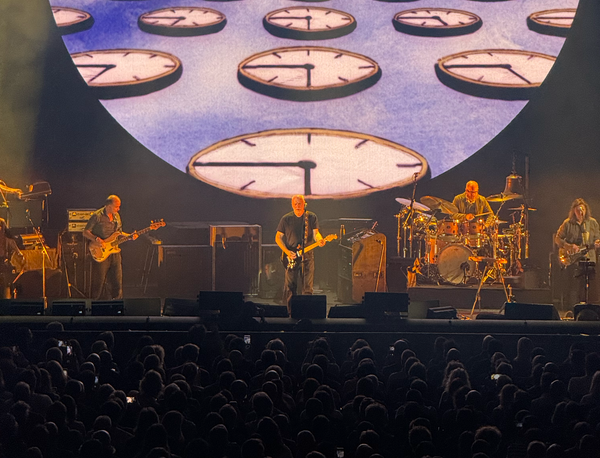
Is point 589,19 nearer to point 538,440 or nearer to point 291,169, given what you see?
point 291,169

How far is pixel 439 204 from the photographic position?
9.87m

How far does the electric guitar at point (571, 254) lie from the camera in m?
9.62

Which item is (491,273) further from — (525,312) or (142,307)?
(142,307)

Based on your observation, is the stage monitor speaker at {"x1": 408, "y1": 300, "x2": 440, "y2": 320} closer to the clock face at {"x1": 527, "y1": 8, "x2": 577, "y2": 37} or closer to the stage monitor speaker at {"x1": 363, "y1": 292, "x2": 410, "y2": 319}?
the stage monitor speaker at {"x1": 363, "y1": 292, "x2": 410, "y2": 319}

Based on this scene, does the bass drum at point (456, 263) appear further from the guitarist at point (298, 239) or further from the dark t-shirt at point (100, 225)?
the dark t-shirt at point (100, 225)

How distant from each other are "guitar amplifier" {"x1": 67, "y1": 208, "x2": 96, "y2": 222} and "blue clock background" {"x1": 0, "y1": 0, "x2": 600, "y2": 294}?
69 cm

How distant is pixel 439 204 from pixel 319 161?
5.45 feet

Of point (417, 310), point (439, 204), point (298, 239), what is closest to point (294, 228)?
point (298, 239)

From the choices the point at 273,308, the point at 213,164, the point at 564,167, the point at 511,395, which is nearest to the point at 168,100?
the point at 213,164

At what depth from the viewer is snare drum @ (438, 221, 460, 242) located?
31.9ft

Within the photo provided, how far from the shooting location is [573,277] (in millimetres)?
9609

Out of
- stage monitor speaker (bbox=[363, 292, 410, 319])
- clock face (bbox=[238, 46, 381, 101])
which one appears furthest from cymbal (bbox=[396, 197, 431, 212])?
stage monitor speaker (bbox=[363, 292, 410, 319])

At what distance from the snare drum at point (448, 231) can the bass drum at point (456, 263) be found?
0.09 m

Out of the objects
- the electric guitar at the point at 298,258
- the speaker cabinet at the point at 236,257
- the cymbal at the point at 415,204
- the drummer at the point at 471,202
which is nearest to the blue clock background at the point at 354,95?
the drummer at the point at 471,202
